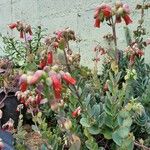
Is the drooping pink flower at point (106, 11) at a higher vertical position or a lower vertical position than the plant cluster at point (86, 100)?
higher

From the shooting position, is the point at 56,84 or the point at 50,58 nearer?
the point at 56,84

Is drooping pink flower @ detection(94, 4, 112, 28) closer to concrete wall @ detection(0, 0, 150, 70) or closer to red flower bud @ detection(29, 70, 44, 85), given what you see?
red flower bud @ detection(29, 70, 44, 85)

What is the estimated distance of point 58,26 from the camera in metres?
4.23

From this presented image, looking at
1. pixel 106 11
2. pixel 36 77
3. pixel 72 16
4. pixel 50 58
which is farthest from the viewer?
pixel 72 16

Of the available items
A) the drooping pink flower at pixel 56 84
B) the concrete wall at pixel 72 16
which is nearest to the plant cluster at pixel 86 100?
the drooping pink flower at pixel 56 84

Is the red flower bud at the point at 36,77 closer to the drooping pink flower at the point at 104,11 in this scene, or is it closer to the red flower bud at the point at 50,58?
the red flower bud at the point at 50,58

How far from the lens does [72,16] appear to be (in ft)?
13.2

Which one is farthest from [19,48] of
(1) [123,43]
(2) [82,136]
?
(2) [82,136]

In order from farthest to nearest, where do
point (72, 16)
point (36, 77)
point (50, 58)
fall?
1. point (72, 16)
2. point (50, 58)
3. point (36, 77)

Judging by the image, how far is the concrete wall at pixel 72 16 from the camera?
3632 millimetres

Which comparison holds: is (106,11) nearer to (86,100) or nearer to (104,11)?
(104,11)

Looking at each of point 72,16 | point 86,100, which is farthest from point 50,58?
point 72,16

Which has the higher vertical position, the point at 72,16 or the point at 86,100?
the point at 86,100

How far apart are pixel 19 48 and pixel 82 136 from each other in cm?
239
